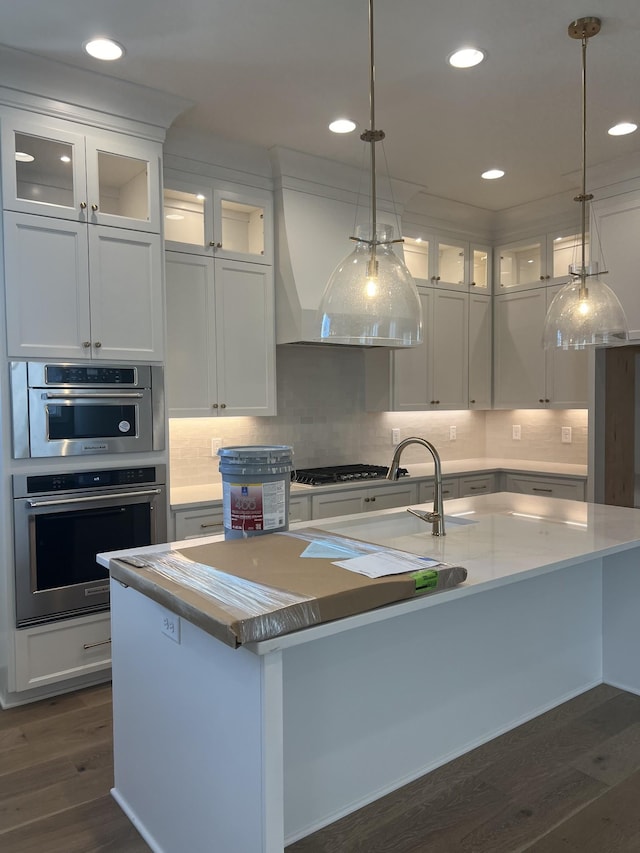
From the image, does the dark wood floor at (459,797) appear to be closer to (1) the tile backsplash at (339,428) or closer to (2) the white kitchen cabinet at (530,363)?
(1) the tile backsplash at (339,428)

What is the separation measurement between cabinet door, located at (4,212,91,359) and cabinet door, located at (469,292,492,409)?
321 centimetres

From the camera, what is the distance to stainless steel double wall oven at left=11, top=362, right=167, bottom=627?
2896mm

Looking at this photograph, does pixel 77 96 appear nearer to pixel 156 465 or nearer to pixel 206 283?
pixel 206 283

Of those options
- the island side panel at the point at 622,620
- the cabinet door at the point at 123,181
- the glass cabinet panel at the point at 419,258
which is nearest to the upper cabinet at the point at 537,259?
the glass cabinet panel at the point at 419,258

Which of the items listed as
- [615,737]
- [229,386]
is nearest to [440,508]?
[615,737]

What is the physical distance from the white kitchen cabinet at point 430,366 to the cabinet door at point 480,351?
64 millimetres

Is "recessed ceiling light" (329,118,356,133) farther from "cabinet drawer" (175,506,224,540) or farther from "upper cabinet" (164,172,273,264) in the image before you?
"cabinet drawer" (175,506,224,540)

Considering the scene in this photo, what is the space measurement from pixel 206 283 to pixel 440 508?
2126 mm

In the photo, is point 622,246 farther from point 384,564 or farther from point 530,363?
point 384,564

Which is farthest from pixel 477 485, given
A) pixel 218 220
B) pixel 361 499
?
pixel 218 220

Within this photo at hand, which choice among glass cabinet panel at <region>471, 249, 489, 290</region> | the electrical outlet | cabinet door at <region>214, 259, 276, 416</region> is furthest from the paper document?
glass cabinet panel at <region>471, 249, 489, 290</region>

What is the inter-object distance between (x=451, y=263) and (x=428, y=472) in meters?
1.72

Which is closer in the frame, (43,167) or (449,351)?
(43,167)

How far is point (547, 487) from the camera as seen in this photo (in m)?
4.68
